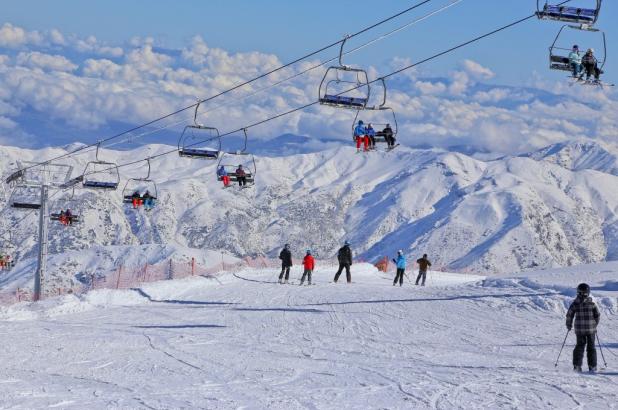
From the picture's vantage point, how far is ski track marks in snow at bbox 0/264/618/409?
1480 centimetres

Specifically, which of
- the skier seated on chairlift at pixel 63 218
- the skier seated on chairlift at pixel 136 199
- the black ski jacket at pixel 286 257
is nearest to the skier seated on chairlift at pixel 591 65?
the black ski jacket at pixel 286 257

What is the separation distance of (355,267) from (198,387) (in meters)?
32.9

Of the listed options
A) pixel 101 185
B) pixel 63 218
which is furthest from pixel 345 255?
pixel 63 218

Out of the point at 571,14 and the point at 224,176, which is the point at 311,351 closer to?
the point at 571,14

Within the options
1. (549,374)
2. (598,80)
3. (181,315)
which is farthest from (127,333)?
(598,80)

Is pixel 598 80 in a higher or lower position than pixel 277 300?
higher

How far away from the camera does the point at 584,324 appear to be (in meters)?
16.6

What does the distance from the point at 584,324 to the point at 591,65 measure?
526 centimetres

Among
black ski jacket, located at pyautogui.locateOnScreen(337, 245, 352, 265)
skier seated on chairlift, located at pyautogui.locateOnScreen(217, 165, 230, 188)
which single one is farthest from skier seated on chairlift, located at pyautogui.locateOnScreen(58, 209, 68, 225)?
black ski jacket, located at pyautogui.locateOnScreen(337, 245, 352, 265)

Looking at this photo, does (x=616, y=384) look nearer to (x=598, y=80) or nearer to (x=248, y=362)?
(x=598, y=80)

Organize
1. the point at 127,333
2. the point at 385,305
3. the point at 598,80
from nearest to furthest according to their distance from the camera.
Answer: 1. the point at 598,80
2. the point at 127,333
3. the point at 385,305

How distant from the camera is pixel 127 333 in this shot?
24.0 m

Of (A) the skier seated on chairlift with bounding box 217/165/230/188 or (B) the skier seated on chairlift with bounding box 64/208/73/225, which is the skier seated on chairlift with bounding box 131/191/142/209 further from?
(B) the skier seated on chairlift with bounding box 64/208/73/225

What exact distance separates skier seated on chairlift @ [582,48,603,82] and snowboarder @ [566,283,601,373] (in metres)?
4.37
